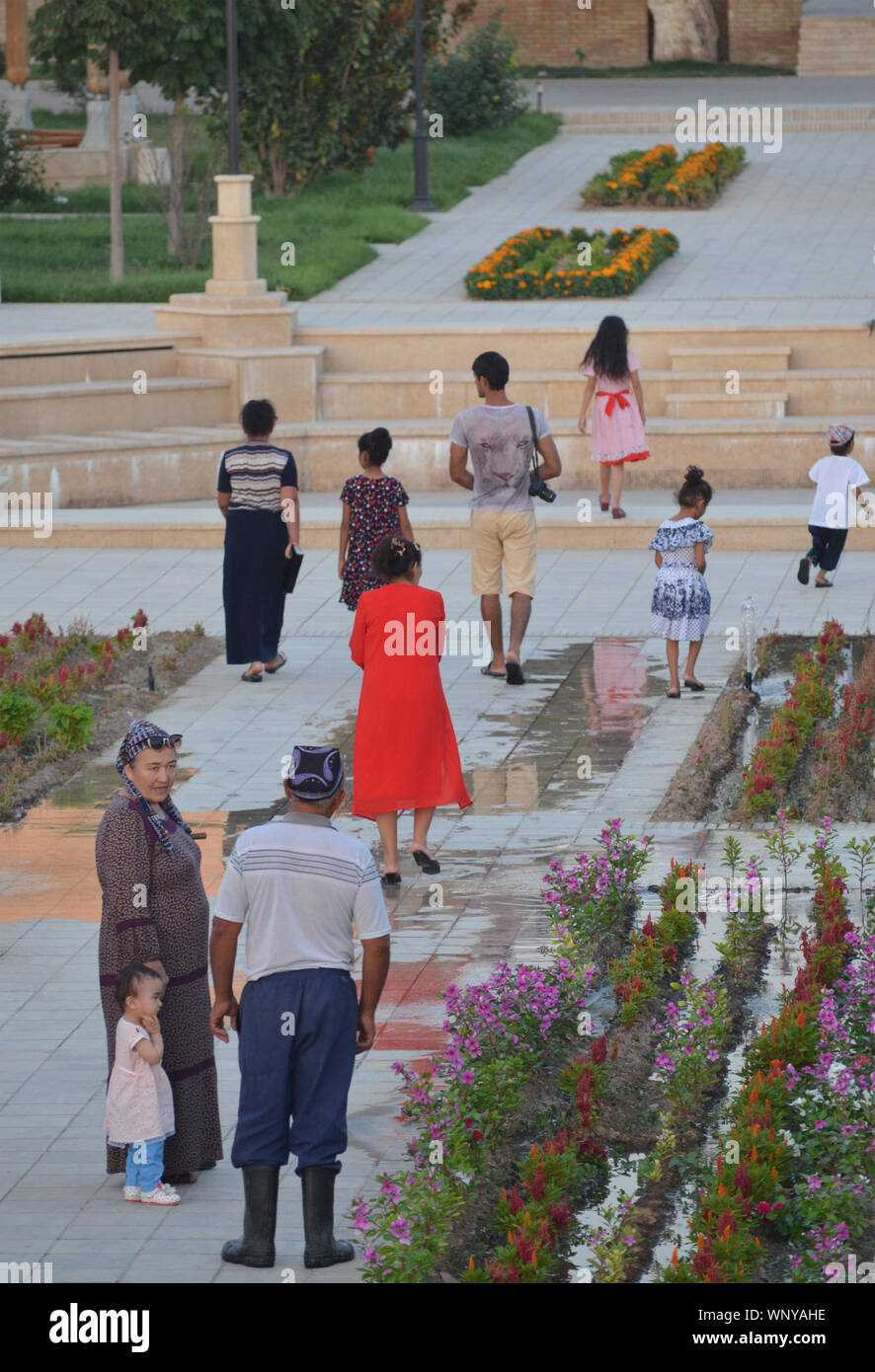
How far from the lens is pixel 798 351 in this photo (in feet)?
70.2

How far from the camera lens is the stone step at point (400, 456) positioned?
1980 cm

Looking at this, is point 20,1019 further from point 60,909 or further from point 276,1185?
point 276,1185

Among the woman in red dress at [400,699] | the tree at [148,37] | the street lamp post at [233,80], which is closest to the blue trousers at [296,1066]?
the woman in red dress at [400,699]

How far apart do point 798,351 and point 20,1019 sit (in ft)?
46.1

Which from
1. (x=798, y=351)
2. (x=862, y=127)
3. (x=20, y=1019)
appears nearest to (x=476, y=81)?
(x=862, y=127)

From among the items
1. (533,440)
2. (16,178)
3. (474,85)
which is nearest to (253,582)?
(533,440)

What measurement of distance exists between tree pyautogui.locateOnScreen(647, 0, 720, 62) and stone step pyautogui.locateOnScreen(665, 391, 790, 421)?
23189 millimetres

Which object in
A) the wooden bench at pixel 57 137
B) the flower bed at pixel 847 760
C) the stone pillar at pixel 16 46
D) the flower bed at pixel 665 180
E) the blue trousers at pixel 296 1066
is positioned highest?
the stone pillar at pixel 16 46

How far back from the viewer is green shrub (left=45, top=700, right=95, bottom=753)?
41.3 feet

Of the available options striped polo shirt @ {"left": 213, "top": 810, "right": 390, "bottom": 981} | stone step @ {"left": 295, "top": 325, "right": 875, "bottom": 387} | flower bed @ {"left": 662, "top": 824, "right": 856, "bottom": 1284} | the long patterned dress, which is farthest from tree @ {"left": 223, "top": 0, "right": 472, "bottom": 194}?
striped polo shirt @ {"left": 213, "top": 810, "right": 390, "bottom": 981}

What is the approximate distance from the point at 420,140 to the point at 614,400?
10790 millimetres

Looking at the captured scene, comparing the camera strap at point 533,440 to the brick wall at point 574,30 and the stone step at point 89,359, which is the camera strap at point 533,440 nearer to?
the stone step at point 89,359

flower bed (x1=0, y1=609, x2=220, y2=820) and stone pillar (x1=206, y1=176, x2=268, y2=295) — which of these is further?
stone pillar (x1=206, y1=176, x2=268, y2=295)

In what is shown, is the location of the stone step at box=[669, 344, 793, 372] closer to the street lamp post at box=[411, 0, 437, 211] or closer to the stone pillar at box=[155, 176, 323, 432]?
the stone pillar at box=[155, 176, 323, 432]
